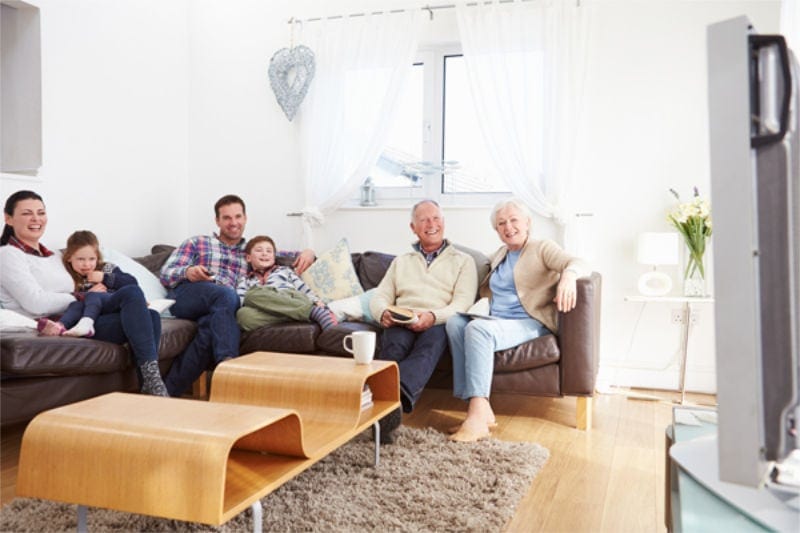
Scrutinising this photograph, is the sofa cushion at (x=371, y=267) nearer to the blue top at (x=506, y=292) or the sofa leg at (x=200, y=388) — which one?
the blue top at (x=506, y=292)

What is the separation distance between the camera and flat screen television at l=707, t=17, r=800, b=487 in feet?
2.45

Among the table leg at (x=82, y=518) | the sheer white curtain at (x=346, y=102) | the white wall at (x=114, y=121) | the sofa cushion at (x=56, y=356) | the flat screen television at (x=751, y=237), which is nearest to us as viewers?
the flat screen television at (x=751, y=237)

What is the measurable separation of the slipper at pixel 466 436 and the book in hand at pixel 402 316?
23.6 inches

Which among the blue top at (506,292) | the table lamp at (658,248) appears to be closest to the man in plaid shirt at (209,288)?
the blue top at (506,292)

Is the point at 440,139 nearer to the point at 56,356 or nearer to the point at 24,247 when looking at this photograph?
the point at 24,247

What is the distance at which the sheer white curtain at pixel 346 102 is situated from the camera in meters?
4.24

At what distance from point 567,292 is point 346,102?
217 centimetres

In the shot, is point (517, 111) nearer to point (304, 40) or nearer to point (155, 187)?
point (304, 40)

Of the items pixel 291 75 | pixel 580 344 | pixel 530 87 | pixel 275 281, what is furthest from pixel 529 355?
pixel 291 75

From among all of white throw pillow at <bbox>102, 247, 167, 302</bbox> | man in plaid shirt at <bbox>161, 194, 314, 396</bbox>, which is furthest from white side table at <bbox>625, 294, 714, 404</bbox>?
white throw pillow at <bbox>102, 247, 167, 302</bbox>

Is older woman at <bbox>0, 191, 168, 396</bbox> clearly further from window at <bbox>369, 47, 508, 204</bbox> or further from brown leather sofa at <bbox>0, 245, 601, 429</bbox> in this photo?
window at <bbox>369, 47, 508, 204</bbox>

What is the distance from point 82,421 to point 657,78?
3.53 m

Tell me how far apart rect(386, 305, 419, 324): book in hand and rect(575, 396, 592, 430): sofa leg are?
2.82 ft

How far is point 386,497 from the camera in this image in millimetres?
2086
